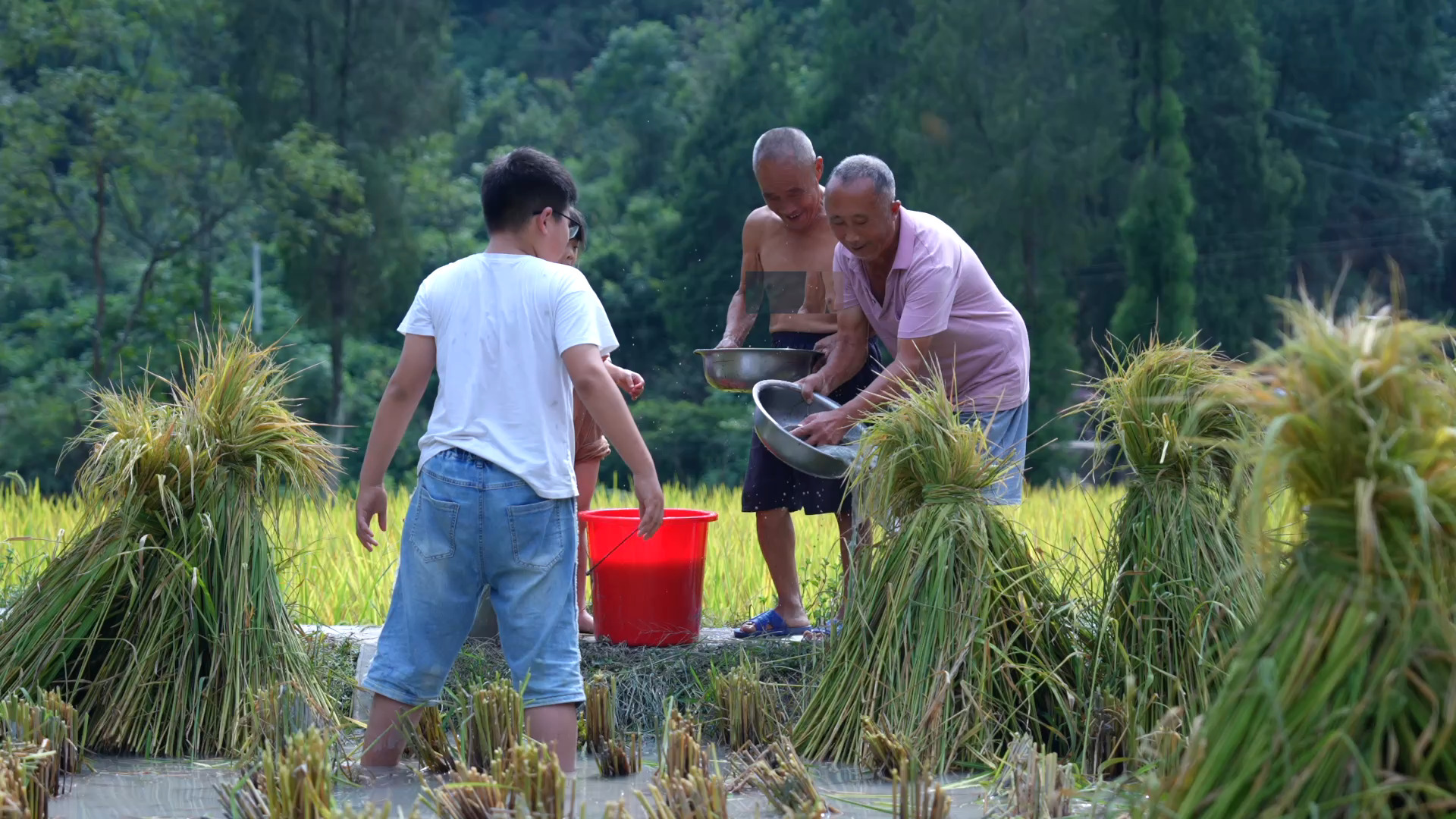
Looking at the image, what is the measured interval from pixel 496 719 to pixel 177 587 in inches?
41.5

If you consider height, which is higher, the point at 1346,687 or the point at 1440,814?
the point at 1346,687

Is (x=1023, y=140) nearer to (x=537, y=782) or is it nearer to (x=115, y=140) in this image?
(x=115, y=140)

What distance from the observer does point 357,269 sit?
17.3 m

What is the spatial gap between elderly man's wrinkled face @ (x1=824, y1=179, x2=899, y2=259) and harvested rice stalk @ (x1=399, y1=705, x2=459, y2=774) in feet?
5.91

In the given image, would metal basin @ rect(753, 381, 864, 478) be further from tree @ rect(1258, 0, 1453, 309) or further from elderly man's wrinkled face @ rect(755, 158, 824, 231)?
tree @ rect(1258, 0, 1453, 309)

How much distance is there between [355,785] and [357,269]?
1472 centimetres

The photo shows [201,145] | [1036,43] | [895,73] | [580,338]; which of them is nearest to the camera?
[580,338]

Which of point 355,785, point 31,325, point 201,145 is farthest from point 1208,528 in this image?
point 31,325

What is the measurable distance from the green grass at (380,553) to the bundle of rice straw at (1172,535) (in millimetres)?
218

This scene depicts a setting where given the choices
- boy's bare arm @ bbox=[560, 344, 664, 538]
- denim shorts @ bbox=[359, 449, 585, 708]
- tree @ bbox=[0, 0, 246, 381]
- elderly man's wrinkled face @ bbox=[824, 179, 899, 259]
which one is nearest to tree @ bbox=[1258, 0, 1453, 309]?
tree @ bbox=[0, 0, 246, 381]

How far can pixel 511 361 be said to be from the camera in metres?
3.27

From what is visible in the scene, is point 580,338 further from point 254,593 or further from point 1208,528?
point 1208,528

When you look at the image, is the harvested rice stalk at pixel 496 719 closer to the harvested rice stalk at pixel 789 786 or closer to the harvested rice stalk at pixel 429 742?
the harvested rice stalk at pixel 429 742

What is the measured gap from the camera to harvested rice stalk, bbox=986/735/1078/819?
2.80 m
